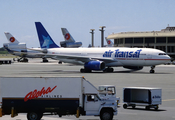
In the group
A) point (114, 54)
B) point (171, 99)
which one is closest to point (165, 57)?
point (114, 54)

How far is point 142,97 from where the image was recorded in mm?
20500

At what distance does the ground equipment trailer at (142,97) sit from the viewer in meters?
19.5

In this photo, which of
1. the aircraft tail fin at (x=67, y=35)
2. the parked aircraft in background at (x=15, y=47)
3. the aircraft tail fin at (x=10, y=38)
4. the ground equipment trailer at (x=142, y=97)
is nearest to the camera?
the ground equipment trailer at (x=142, y=97)

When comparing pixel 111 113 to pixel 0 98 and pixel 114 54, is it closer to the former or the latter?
pixel 0 98

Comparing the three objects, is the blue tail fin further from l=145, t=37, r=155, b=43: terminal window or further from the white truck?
l=145, t=37, r=155, b=43: terminal window

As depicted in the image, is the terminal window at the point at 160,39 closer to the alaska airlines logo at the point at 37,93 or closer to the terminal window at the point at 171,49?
the terminal window at the point at 171,49

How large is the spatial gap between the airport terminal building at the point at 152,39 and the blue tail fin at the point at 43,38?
57.5m

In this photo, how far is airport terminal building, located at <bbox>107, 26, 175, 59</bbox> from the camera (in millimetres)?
115938

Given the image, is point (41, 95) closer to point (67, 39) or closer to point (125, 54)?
point (125, 54)

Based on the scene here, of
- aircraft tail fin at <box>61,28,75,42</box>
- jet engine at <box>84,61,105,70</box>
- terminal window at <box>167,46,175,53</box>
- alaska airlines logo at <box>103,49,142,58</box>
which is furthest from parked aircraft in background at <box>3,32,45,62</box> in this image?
jet engine at <box>84,61,105,70</box>

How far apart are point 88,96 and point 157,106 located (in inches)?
218

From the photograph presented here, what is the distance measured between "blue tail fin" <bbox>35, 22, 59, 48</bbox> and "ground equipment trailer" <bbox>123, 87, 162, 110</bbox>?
4591 cm

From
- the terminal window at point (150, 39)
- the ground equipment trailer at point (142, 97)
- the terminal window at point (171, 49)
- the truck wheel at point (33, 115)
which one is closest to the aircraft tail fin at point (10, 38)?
the terminal window at point (150, 39)

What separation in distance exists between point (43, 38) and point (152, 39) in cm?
6221
